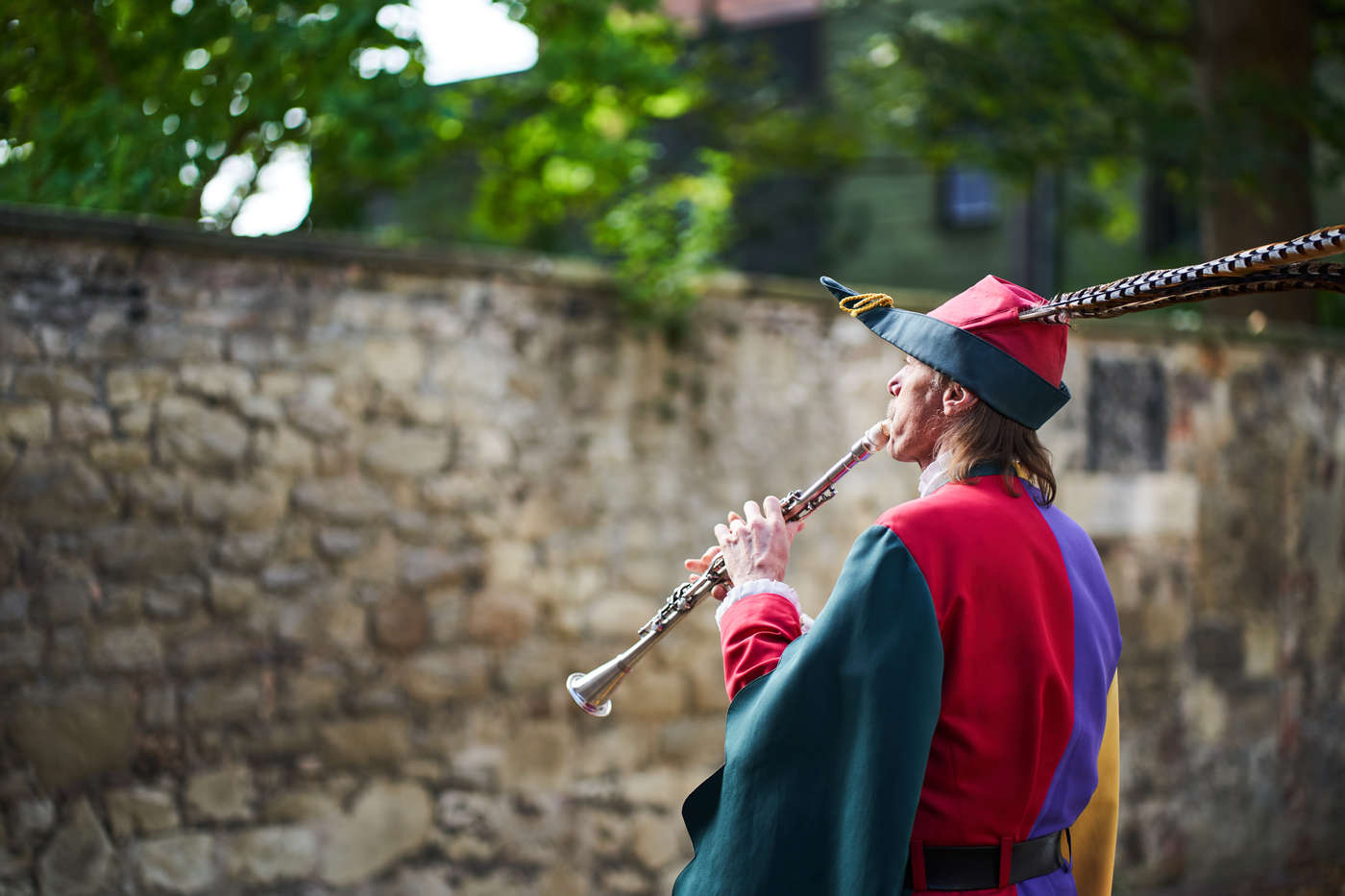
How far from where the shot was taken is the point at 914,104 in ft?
27.4

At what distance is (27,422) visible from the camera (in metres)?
3.32

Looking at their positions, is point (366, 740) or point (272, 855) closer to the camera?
point (272, 855)

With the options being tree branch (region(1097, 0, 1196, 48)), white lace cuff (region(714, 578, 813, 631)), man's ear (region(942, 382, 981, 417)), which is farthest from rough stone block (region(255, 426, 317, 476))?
tree branch (region(1097, 0, 1196, 48))

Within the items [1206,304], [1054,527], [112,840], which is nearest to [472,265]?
[112,840]

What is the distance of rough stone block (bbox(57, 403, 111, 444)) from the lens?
11.1 ft

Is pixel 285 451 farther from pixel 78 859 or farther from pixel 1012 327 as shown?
pixel 1012 327

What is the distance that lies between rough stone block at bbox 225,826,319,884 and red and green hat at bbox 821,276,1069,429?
2.69 m

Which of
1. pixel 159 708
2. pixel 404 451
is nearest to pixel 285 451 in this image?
pixel 404 451

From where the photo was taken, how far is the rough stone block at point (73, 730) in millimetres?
3299

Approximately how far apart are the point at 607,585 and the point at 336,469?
107 centimetres

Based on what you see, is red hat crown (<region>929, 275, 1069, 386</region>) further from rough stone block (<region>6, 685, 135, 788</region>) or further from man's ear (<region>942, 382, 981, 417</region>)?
rough stone block (<region>6, 685, 135, 788</region>)

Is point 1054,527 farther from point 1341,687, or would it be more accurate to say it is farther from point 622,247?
point 1341,687

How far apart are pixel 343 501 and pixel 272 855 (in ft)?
3.64

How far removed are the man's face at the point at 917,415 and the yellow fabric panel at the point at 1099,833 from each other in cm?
60
